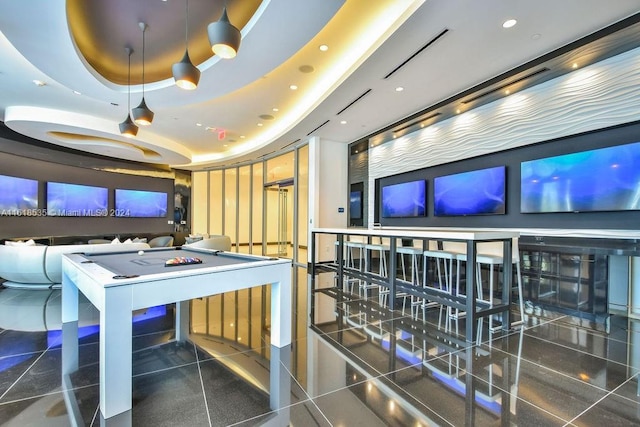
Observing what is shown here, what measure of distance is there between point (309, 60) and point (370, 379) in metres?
4.30

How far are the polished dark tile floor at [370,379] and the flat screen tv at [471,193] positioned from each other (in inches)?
84.3

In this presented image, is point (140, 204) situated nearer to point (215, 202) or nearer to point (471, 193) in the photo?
point (215, 202)

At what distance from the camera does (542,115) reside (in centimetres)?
432

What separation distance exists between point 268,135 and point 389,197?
376 cm

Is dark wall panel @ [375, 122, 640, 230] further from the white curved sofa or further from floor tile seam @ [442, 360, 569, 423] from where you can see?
the white curved sofa

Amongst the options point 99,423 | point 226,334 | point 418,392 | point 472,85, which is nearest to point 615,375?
point 418,392

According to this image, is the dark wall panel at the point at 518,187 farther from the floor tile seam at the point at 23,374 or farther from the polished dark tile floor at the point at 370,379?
the floor tile seam at the point at 23,374

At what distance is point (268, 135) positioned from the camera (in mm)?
8305

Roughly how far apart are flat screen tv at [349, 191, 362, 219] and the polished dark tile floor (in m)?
4.68

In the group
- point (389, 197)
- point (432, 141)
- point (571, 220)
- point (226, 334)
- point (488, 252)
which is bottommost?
point (226, 334)

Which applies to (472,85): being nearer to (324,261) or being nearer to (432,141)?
(432,141)

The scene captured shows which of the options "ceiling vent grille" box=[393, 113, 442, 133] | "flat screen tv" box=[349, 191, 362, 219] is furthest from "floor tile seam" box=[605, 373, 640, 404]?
"flat screen tv" box=[349, 191, 362, 219]

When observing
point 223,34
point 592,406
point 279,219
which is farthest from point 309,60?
point 279,219

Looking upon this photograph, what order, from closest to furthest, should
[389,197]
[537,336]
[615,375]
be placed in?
[615,375]
[537,336]
[389,197]
